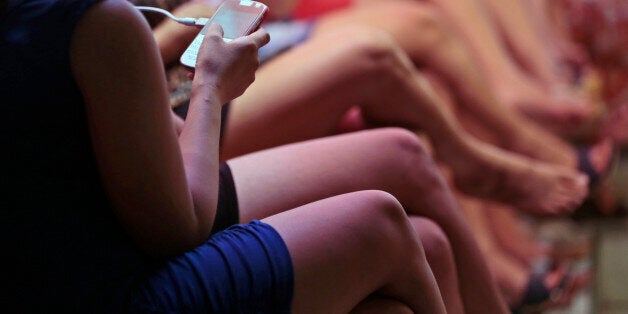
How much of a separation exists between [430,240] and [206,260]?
0.33 metres

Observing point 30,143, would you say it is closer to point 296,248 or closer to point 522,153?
point 296,248

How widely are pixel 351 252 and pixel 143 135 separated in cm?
23

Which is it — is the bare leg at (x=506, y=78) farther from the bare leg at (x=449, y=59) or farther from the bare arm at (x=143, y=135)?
the bare arm at (x=143, y=135)

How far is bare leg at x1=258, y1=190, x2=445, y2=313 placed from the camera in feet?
2.97

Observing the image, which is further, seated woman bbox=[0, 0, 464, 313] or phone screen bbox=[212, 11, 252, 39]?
phone screen bbox=[212, 11, 252, 39]

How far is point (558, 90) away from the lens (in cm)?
230

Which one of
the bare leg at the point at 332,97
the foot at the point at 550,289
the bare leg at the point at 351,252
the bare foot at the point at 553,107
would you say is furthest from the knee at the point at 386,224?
the bare foot at the point at 553,107

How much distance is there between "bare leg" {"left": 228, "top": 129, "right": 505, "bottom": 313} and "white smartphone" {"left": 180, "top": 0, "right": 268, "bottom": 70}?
0.68 ft

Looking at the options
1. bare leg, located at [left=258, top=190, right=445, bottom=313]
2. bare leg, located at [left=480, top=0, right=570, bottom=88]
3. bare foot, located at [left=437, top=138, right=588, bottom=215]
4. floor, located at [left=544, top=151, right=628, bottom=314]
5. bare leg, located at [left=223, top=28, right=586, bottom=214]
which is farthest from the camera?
bare leg, located at [left=480, top=0, right=570, bottom=88]

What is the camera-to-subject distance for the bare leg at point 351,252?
2.97 ft

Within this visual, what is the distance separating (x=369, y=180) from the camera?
3.76 ft

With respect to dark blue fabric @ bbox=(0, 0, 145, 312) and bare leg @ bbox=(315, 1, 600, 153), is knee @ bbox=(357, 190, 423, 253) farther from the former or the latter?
bare leg @ bbox=(315, 1, 600, 153)

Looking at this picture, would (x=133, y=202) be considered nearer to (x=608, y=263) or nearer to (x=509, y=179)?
(x=509, y=179)

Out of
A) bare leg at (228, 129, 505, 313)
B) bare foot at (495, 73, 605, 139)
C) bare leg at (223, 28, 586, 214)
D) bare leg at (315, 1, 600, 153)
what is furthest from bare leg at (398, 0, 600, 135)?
bare leg at (228, 129, 505, 313)
